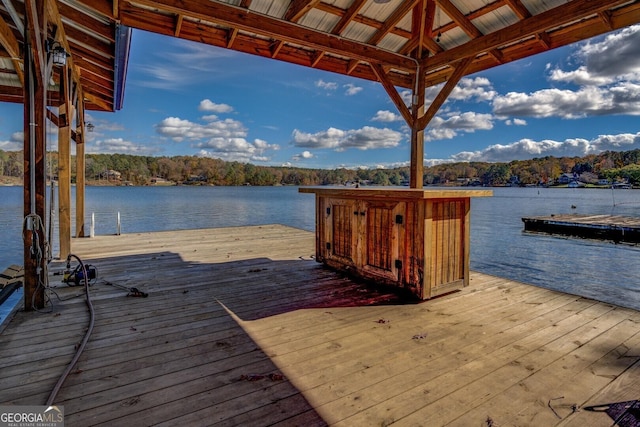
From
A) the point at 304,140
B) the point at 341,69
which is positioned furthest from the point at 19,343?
the point at 304,140

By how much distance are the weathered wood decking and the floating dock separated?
1734 cm

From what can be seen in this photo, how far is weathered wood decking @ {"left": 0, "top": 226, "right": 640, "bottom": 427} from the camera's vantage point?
6.12 ft

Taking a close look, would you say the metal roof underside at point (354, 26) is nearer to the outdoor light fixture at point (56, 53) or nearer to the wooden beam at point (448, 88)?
the wooden beam at point (448, 88)

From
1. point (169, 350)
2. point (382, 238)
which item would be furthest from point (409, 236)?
point (169, 350)

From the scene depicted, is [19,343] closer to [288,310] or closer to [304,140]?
[288,310]

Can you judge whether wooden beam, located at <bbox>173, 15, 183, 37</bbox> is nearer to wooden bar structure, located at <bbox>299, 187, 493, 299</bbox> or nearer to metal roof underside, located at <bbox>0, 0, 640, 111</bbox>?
metal roof underside, located at <bbox>0, 0, 640, 111</bbox>

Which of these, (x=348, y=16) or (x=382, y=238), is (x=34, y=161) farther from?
(x=348, y=16)

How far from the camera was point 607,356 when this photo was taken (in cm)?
248

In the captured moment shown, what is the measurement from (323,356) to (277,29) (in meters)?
3.75

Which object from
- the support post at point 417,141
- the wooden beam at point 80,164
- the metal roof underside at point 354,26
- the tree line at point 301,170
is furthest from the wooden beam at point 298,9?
the tree line at point 301,170

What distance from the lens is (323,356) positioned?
2.48m

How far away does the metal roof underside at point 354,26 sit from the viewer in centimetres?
371

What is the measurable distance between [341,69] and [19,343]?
5.42 m

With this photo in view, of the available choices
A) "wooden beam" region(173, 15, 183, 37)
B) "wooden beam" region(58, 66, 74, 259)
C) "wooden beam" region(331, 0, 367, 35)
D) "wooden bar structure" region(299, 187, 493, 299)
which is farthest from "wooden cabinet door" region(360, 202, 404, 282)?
"wooden beam" region(58, 66, 74, 259)
